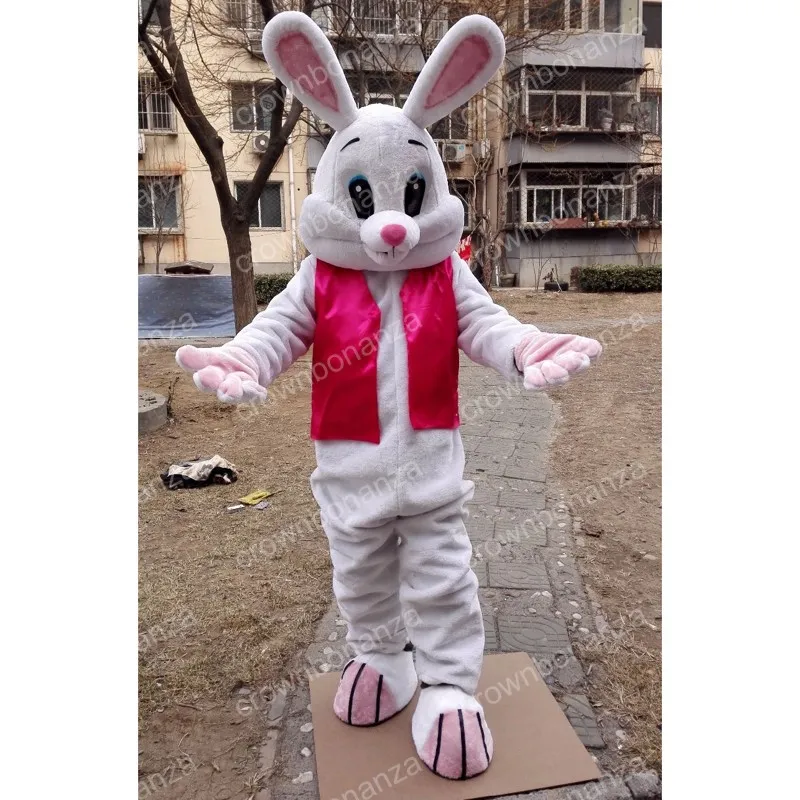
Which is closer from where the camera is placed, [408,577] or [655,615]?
[408,577]

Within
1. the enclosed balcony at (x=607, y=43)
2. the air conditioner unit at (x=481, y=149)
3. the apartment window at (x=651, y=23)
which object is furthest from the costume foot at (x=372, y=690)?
the apartment window at (x=651, y=23)

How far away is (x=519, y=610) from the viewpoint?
3.05 m

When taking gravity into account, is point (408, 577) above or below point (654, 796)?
above

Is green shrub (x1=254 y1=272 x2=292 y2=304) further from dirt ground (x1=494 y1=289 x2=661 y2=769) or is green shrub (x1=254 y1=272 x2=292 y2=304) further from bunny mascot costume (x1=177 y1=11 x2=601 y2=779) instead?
bunny mascot costume (x1=177 y1=11 x2=601 y2=779)

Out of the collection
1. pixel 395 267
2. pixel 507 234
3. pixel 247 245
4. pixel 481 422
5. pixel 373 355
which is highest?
pixel 507 234

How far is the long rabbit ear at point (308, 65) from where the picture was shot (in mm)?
1870

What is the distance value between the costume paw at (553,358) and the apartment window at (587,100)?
58.1 ft

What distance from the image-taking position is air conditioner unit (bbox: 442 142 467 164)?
16203 millimetres

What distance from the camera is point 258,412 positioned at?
6570 millimetres

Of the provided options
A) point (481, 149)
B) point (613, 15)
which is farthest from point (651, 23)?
point (481, 149)

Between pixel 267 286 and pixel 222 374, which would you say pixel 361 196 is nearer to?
pixel 222 374

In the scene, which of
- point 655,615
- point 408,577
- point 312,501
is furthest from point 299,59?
point 312,501

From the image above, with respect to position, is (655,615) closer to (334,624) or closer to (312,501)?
(334,624)

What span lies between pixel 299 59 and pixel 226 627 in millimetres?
2219
